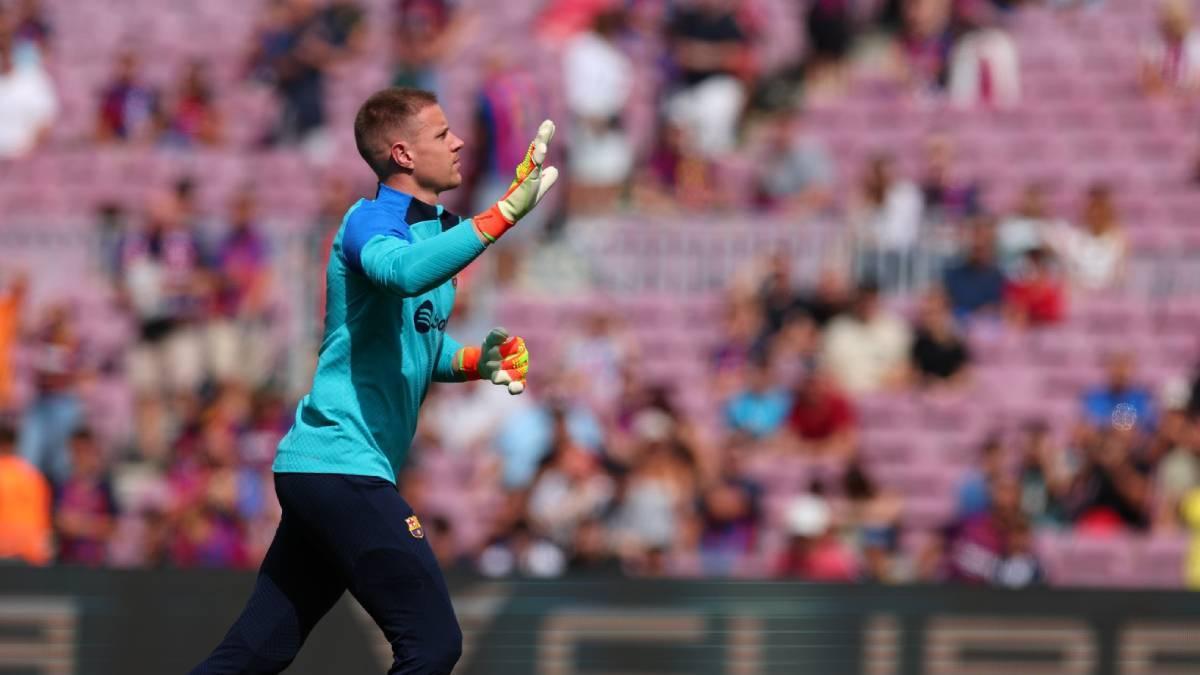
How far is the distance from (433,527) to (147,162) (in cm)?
542

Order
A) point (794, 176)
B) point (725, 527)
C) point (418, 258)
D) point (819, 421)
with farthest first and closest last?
1. point (794, 176)
2. point (819, 421)
3. point (725, 527)
4. point (418, 258)

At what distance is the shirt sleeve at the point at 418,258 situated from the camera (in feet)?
19.3

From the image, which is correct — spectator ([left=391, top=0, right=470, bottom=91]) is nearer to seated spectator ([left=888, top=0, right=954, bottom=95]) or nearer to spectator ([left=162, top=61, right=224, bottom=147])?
spectator ([left=162, top=61, right=224, bottom=147])

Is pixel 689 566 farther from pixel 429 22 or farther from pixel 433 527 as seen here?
pixel 429 22

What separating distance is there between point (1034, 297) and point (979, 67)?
2.64 m

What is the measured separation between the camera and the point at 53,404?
559 inches

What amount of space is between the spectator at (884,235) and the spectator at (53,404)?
513 centimetres

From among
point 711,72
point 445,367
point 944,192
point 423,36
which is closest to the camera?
point 445,367

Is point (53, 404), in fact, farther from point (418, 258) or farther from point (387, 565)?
point (418, 258)

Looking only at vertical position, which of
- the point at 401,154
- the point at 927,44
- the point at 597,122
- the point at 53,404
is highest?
the point at 927,44

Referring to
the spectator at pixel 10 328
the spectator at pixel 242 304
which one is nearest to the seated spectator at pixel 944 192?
the spectator at pixel 242 304

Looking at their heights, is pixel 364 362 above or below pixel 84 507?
above

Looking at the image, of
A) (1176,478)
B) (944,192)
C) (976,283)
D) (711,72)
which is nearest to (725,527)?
(1176,478)

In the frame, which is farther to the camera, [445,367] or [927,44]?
[927,44]
